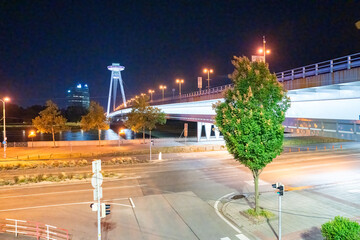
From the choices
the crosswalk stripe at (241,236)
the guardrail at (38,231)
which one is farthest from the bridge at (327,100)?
the guardrail at (38,231)

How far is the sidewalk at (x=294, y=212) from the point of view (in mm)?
10773

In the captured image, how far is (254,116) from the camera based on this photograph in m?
11.9

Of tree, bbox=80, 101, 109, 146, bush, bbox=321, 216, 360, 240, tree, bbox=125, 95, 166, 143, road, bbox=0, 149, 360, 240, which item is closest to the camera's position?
bush, bbox=321, 216, 360, 240

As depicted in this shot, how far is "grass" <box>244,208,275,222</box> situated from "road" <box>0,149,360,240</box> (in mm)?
1202

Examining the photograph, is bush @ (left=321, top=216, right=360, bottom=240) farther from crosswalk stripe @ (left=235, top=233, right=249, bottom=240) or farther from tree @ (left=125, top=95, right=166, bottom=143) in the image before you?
tree @ (left=125, top=95, right=166, bottom=143)

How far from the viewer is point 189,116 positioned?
48.4 meters

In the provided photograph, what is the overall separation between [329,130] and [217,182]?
8339mm

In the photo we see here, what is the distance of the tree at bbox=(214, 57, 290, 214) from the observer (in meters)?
11.8

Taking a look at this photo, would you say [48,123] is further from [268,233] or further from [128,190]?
[268,233]

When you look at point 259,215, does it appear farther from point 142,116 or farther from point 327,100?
point 142,116

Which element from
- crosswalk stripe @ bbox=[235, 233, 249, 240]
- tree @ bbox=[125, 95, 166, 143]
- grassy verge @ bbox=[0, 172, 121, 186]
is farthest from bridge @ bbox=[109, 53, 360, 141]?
tree @ bbox=[125, 95, 166, 143]

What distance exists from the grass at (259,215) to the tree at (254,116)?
20cm

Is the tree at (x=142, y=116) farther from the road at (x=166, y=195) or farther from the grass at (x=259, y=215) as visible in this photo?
the grass at (x=259, y=215)

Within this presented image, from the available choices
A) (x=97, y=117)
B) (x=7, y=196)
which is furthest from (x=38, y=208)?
(x=97, y=117)
